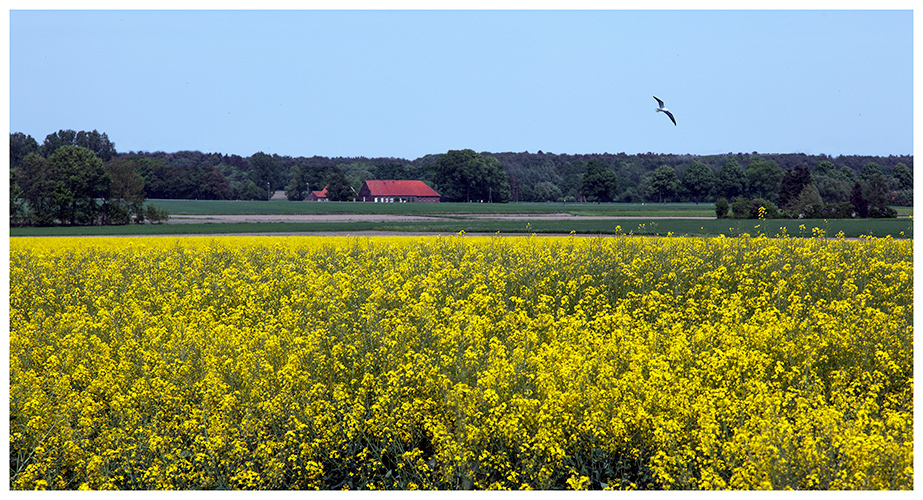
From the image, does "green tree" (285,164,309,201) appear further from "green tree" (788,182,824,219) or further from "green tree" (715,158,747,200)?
"green tree" (788,182,824,219)

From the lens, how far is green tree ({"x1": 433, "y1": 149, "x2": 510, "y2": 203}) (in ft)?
350

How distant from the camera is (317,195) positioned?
388ft

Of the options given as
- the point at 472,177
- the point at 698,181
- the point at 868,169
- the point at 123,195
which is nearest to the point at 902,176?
Answer: the point at 868,169

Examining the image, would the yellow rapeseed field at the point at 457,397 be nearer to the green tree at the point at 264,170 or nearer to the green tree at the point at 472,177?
the green tree at the point at 472,177

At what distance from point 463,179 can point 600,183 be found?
20354 mm

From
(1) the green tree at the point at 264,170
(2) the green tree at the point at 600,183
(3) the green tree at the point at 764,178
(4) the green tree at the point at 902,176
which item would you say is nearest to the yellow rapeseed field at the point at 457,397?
(4) the green tree at the point at 902,176

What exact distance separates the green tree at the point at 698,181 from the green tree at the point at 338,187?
49.3m

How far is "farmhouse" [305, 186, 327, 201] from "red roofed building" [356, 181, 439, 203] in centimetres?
510

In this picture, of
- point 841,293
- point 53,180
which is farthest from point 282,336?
point 53,180

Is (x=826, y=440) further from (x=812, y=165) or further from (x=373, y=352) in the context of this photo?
(x=812, y=165)

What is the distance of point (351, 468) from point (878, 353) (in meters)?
4.52

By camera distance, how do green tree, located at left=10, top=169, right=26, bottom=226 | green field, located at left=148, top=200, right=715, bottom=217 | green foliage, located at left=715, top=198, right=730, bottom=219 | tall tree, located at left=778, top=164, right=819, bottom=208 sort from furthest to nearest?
1. green field, located at left=148, top=200, right=715, bottom=217
2. tall tree, located at left=778, top=164, right=819, bottom=208
3. green foliage, located at left=715, top=198, right=730, bottom=219
4. green tree, located at left=10, top=169, right=26, bottom=226

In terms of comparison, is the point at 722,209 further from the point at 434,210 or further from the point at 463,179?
the point at 463,179

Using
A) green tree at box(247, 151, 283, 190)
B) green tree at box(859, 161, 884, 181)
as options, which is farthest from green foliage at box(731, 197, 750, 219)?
green tree at box(247, 151, 283, 190)
